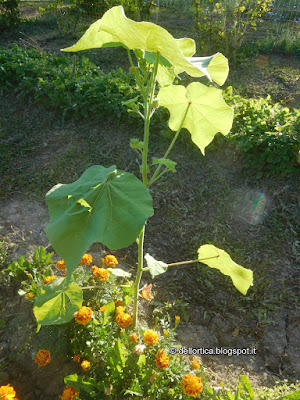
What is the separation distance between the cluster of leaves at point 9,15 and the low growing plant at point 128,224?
790 centimetres

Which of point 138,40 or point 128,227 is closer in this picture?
point 138,40

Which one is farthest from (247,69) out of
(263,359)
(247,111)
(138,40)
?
(138,40)

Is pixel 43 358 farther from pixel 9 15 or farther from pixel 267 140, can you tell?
pixel 9 15

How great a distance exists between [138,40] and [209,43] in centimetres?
601

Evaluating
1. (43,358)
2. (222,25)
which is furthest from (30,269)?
(222,25)

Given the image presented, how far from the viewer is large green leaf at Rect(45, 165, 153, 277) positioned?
112 centimetres

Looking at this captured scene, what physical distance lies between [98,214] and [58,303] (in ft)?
2.50

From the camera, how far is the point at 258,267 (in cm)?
281

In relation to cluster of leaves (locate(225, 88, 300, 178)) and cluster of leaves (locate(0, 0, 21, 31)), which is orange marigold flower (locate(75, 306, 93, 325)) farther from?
cluster of leaves (locate(0, 0, 21, 31))

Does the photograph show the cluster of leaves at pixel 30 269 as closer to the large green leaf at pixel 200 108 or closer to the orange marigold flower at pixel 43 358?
the orange marigold flower at pixel 43 358

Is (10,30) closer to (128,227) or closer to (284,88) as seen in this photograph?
(284,88)

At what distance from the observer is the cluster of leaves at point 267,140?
3.36 meters

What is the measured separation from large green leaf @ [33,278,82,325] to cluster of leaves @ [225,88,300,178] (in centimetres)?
241

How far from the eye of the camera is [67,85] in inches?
172
